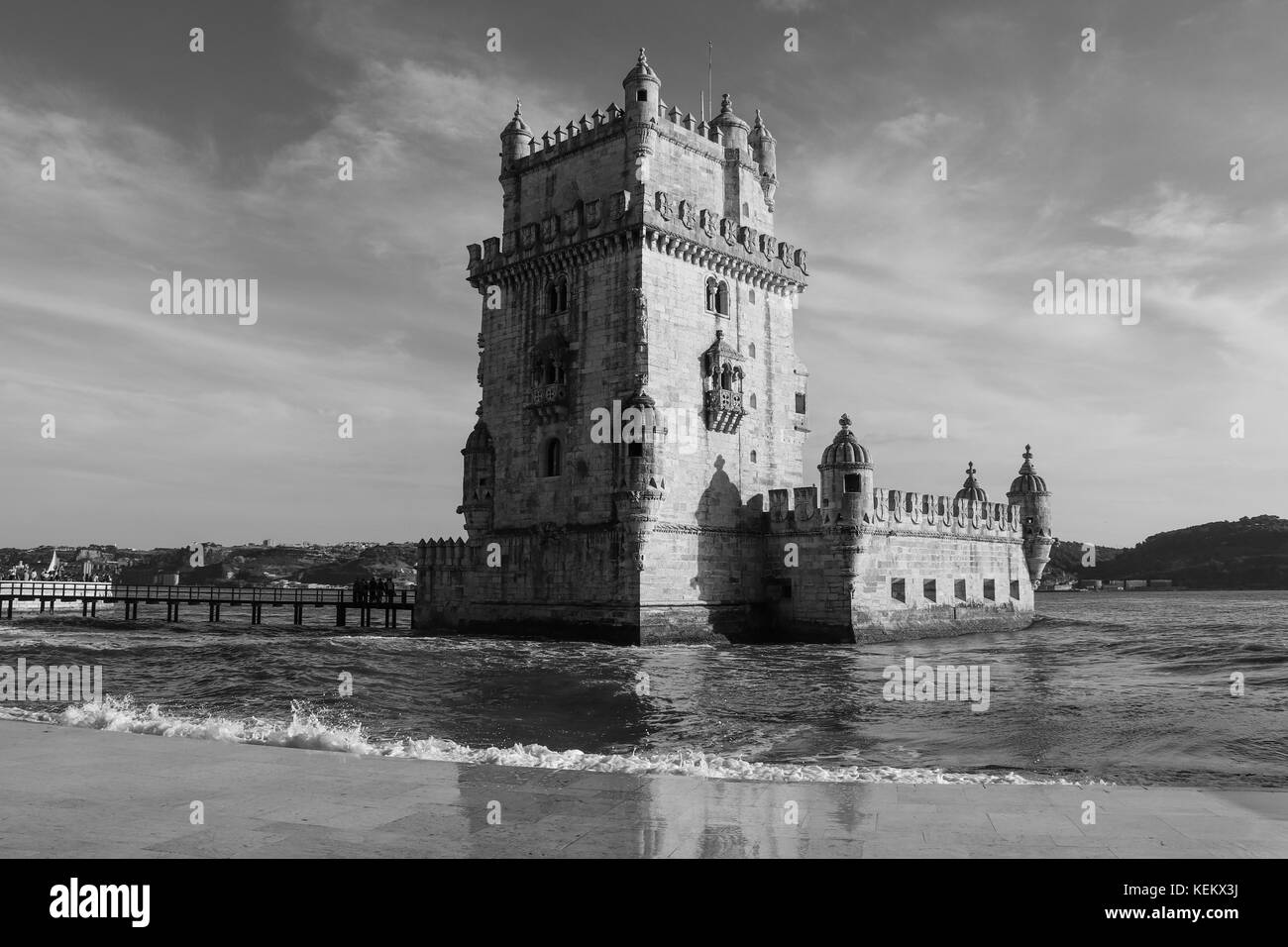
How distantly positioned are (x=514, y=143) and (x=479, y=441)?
44.5 ft

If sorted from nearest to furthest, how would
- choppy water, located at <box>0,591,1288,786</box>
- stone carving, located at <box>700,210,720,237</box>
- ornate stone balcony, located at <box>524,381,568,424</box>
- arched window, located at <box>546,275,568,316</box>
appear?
choppy water, located at <box>0,591,1288,786</box>
ornate stone balcony, located at <box>524,381,568,424</box>
stone carving, located at <box>700,210,720,237</box>
arched window, located at <box>546,275,568,316</box>

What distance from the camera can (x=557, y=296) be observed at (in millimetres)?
40625

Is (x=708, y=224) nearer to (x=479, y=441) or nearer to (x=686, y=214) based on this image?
(x=686, y=214)

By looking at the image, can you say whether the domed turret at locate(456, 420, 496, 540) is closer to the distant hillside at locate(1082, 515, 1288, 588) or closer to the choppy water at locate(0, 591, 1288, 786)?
the choppy water at locate(0, 591, 1288, 786)

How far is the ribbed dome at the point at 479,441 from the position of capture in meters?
42.1

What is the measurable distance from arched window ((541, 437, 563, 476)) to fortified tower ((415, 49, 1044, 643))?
0.26 ft

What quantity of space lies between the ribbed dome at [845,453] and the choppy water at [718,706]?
23.2 ft

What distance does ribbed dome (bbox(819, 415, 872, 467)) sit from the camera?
3822 centimetres

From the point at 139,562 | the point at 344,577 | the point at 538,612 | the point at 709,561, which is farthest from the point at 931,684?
the point at 139,562

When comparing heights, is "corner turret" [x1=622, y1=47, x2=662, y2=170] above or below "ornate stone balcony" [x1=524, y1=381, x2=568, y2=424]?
above

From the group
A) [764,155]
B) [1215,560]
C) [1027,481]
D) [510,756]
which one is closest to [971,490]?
[1027,481]

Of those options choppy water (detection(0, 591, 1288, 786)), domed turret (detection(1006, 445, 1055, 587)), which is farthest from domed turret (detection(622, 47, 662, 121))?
domed turret (detection(1006, 445, 1055, 587))
